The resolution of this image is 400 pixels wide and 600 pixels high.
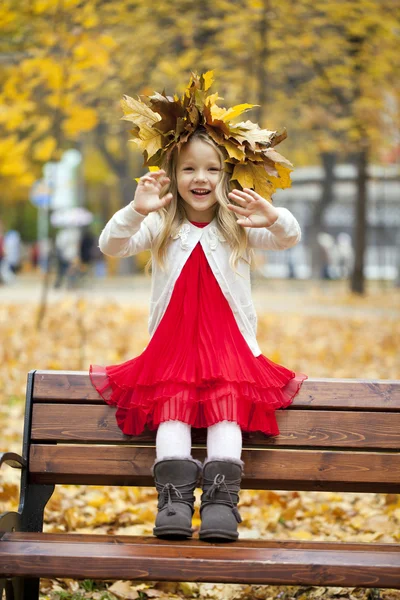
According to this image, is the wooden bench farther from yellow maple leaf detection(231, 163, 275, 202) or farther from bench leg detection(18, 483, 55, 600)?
yellow maple leaf detection(231, 163, 275, 202)

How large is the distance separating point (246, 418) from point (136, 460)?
0.44 m

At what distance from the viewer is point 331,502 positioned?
535cm

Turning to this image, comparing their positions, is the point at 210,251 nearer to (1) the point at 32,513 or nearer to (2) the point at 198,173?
(2) the point at 198,173

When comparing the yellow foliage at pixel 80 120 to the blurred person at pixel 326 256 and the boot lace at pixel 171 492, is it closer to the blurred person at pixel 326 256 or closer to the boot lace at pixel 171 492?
the boot lace at pixel 171 492

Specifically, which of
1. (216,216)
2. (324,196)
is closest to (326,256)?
(324,196)

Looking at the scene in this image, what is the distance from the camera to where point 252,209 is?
3217 millimetres

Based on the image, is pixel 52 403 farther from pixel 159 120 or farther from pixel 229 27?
pixel 229 27

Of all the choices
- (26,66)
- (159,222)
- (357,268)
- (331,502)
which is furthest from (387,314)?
(159,222)

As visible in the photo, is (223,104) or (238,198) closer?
(238,198)

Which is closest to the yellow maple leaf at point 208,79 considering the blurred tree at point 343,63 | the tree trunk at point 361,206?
the blurred tree at point 343,63

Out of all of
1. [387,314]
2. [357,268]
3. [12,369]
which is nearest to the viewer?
[12,369]

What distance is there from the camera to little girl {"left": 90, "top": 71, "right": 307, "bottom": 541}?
122 inches

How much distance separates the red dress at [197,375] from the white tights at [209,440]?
27 mm

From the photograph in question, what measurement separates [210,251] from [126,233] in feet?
1.04
